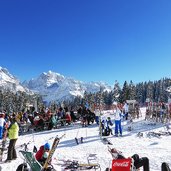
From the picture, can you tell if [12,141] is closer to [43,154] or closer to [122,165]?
[43,154]

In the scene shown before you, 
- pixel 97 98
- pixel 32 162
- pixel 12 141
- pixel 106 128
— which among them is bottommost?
pixel 32 162

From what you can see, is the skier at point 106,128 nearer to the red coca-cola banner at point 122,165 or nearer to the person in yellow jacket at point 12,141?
the person in yellow jacket at point 12,141

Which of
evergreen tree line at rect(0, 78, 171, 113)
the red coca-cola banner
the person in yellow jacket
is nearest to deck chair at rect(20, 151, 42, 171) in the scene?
the red coca-cola banner

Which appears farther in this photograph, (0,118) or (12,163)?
(0,118)

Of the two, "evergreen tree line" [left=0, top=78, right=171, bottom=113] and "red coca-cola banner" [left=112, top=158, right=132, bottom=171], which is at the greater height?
"evergreen tree line" [left=0, top=78, right=171, bottom=113]

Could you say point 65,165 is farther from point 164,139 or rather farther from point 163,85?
point 163,85

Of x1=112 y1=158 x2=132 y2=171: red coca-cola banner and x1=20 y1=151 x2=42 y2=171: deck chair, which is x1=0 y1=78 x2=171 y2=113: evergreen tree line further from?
x1=112 y1=158 x2=132 y2=171: red coca-cola banner

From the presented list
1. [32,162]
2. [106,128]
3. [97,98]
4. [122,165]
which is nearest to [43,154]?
[32,162]

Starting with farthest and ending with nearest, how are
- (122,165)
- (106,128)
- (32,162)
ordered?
(106,128) → (32,162) → (122,165)

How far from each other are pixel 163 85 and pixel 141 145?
127332 mm

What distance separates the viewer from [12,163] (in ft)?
42.0

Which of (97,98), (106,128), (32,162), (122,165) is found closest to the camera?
(122,165)

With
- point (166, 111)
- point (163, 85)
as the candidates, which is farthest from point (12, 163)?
point (163, 85)

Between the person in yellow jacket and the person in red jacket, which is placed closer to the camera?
the person in red jacket
